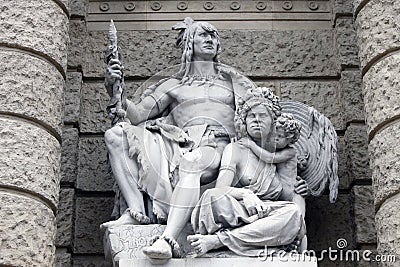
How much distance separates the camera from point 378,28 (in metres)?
6.59

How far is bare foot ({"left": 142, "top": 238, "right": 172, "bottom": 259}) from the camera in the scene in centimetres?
563

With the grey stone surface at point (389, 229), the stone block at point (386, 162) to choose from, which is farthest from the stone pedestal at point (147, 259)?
the stone block at point (386, 162)

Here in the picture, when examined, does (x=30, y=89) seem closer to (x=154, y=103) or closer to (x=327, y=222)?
(x=154, y=103)

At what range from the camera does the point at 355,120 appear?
7.38 metres

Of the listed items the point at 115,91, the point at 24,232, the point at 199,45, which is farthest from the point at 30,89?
the point at 199,45

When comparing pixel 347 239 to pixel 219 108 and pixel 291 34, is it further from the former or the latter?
pixel 291 34

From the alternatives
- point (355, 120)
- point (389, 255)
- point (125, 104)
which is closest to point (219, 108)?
point (125, 104)

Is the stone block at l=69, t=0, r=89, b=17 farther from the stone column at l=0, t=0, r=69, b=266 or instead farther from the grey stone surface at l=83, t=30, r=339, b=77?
the stone column at l=0, t=0, r=69, b=266

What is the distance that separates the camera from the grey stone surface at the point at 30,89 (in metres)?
6.09

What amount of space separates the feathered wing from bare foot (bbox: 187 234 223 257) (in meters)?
1.09

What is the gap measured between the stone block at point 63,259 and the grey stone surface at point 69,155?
1.92ft

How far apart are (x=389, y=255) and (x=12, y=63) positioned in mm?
2767

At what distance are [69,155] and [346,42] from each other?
2.47m

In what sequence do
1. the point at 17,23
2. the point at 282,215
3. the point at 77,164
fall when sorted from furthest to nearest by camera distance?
the point at 77,164 < the point at 17,23 < the point at 282,215
